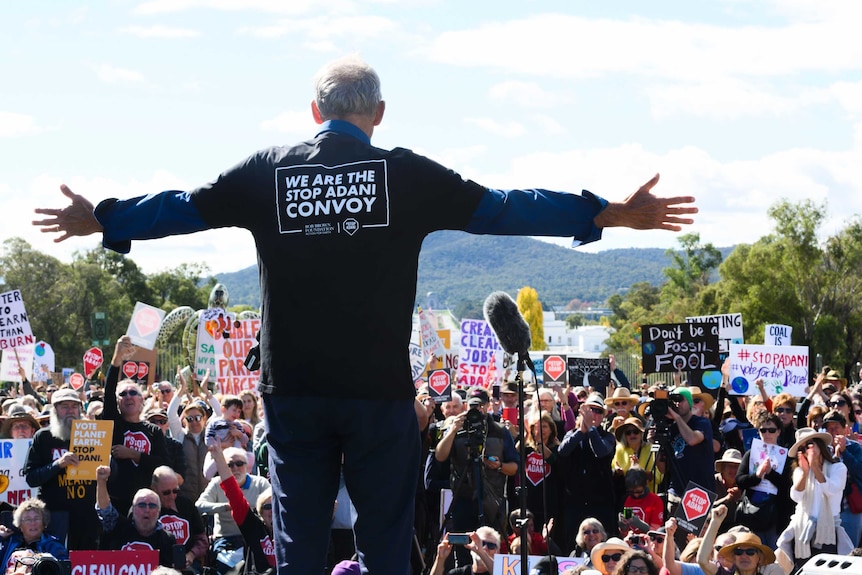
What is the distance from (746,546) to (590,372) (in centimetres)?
977

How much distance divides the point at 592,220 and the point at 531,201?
178 mm

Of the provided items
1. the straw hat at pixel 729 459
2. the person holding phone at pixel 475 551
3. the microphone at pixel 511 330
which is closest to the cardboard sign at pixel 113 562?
the person holding phone at pixel 475 551

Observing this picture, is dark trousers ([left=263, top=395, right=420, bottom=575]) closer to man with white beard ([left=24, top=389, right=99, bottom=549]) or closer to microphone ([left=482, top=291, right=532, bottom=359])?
microphone ([left=482, top=291, right=532, bottom=359])

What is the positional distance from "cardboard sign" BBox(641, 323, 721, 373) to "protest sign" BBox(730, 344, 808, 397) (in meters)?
1.94

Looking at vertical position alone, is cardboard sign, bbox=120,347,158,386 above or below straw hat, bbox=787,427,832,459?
above

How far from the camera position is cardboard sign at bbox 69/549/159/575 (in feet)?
28.6

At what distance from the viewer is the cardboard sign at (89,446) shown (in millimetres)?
9703

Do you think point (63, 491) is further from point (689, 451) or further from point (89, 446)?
point (689, 451)

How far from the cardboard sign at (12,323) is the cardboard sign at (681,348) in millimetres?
9662

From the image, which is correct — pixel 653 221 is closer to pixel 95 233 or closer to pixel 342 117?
pixel 342 117

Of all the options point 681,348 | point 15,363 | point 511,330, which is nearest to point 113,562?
point 511,330

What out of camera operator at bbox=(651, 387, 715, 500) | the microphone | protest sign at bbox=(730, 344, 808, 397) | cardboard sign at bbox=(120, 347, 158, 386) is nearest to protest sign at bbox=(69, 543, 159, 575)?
camera operator at bbox=(651, 387, 715, 500)

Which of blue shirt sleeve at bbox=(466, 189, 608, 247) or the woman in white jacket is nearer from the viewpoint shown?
blue shirt sleeve at bbox=(466, 189, 608, 247)

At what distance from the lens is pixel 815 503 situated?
10.6 meters
